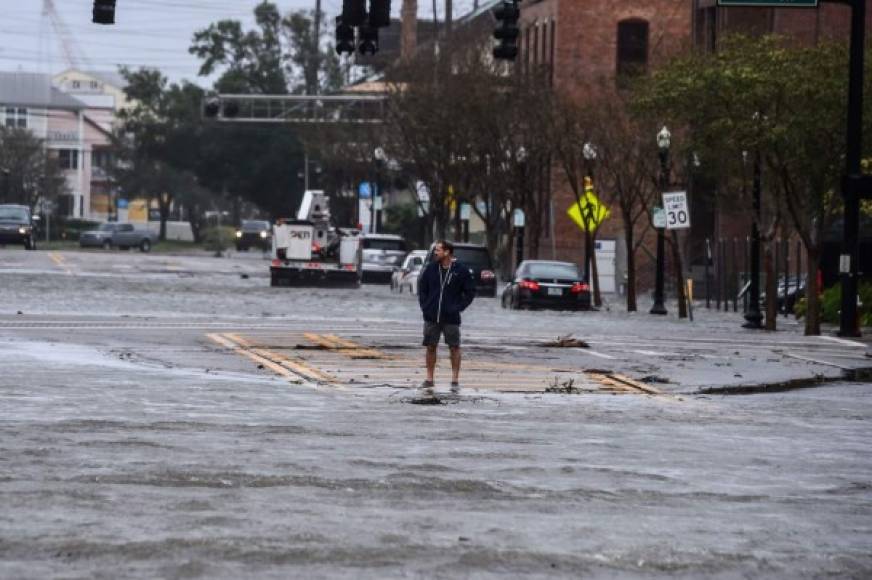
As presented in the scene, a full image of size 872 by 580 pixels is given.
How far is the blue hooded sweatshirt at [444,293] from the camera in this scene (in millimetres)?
23594

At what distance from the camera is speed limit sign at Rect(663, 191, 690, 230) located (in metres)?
47.8

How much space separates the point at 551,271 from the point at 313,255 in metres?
16.3

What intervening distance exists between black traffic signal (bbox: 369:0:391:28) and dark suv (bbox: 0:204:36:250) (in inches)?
2446

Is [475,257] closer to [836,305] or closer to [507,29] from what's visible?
[836,305]

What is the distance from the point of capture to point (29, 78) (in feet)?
561

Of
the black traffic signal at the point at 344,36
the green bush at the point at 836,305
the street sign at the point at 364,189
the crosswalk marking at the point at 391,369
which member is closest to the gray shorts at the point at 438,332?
the crosswalk marking at the point at 391,369

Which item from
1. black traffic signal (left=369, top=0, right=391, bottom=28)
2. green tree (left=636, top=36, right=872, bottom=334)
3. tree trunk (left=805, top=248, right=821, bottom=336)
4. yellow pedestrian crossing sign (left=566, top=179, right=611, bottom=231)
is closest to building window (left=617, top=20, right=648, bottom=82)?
yellow pedestrian crossing sign (left=566, top=179, right=611, bottom=231)

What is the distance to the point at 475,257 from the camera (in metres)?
59.3

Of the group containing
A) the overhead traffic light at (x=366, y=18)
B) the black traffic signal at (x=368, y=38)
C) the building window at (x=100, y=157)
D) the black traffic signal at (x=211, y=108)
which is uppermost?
the building window at (x=100, y=157)

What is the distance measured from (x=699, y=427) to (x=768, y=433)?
2.43 ft

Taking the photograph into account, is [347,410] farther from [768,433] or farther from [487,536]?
[487,536]

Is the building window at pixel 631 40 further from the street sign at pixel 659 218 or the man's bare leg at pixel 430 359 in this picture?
the man's bare leg at pixel 430 359

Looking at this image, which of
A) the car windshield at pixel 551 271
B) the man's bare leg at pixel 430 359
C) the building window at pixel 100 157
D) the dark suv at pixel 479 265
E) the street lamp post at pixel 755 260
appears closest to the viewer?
the man's bare leg at pixel 430 359

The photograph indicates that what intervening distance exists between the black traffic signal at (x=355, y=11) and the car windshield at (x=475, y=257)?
23750 mm
